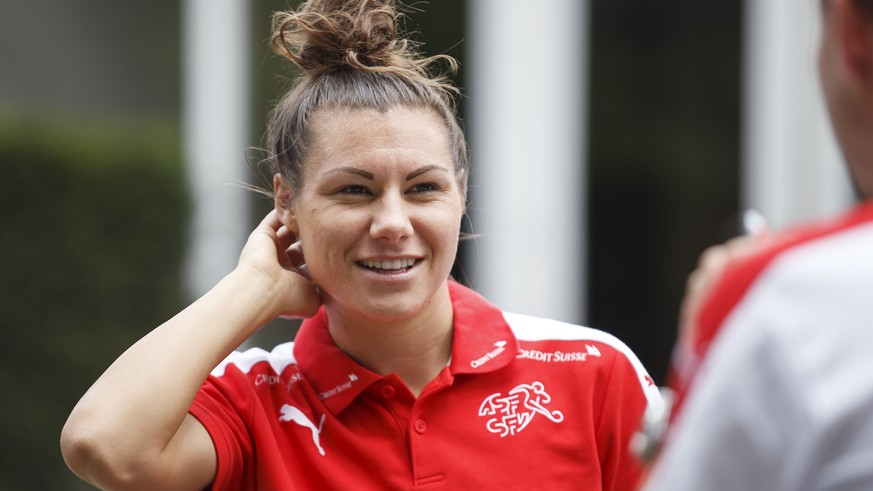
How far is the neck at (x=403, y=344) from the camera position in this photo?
2.51 m

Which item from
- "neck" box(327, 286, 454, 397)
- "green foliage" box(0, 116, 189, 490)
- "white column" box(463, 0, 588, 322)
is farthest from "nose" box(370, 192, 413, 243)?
"white column" box(463, 0, 588, 322)

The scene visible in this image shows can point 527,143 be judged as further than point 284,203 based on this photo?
Yes

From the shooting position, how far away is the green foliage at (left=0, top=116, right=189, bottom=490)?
5.08m

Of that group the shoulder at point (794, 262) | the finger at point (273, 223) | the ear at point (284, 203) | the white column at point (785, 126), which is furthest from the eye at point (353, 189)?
the white column at point (785, 126)

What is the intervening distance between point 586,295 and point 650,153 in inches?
38.4

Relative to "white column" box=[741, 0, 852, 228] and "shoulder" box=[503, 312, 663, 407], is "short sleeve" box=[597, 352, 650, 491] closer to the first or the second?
"shoulder" box=[503, 312, 663, 407]

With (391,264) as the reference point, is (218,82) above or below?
→ below

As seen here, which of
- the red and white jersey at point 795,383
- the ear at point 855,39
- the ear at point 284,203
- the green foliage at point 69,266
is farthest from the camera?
the green foliage at point 69,266

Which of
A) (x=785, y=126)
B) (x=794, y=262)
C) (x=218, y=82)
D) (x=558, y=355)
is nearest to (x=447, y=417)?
(x=558, y=355)

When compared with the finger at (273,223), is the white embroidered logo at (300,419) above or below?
below

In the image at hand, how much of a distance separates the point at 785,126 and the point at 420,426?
5.32 metres

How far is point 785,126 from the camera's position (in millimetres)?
7109

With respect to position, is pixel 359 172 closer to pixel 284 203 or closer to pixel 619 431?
pixel 284 203

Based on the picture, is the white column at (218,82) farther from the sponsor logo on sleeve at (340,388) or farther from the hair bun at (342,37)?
the sponsor logo on sleeve at (340,388)
